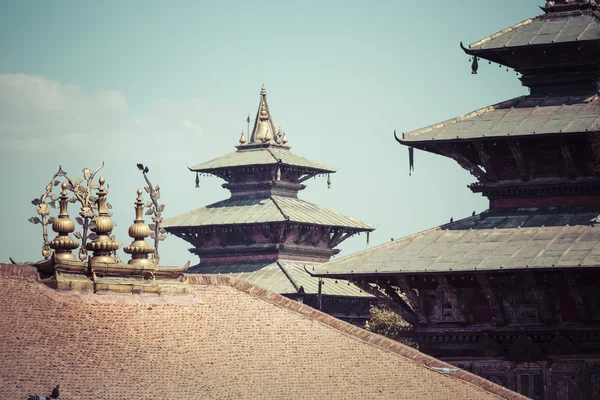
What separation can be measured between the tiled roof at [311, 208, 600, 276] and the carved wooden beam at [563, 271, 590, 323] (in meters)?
0.67

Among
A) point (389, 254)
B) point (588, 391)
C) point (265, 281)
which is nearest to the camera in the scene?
point (588, 391)

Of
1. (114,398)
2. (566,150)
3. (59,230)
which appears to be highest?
(566,150)

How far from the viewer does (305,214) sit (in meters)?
86.4

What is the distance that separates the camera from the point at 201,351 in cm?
4012

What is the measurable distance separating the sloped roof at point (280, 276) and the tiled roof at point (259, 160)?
5.40m

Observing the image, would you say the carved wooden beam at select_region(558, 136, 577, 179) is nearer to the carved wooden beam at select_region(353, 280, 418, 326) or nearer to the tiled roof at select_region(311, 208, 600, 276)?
the tiled roof at select_region(311, 208, 600, 276)

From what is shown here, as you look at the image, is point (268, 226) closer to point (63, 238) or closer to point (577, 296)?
point (577, 296)

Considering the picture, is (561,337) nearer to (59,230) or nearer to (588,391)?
(588,391)

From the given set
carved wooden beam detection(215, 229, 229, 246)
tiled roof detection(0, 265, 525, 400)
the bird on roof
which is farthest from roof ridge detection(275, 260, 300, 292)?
the bird on roof

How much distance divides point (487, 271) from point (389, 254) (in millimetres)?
4624

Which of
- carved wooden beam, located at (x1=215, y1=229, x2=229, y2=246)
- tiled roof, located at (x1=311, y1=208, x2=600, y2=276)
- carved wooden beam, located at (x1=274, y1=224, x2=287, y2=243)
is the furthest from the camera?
carved wooden beam, located at (x1=215, y1=229, x2=229, y2=246)

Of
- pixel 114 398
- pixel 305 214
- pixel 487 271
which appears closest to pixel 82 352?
pixel 114 398

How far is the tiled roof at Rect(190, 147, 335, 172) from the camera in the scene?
8688 cm

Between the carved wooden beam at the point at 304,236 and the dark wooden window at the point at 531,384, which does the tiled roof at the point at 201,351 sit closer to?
the dark wooden window at the point at 531,384
